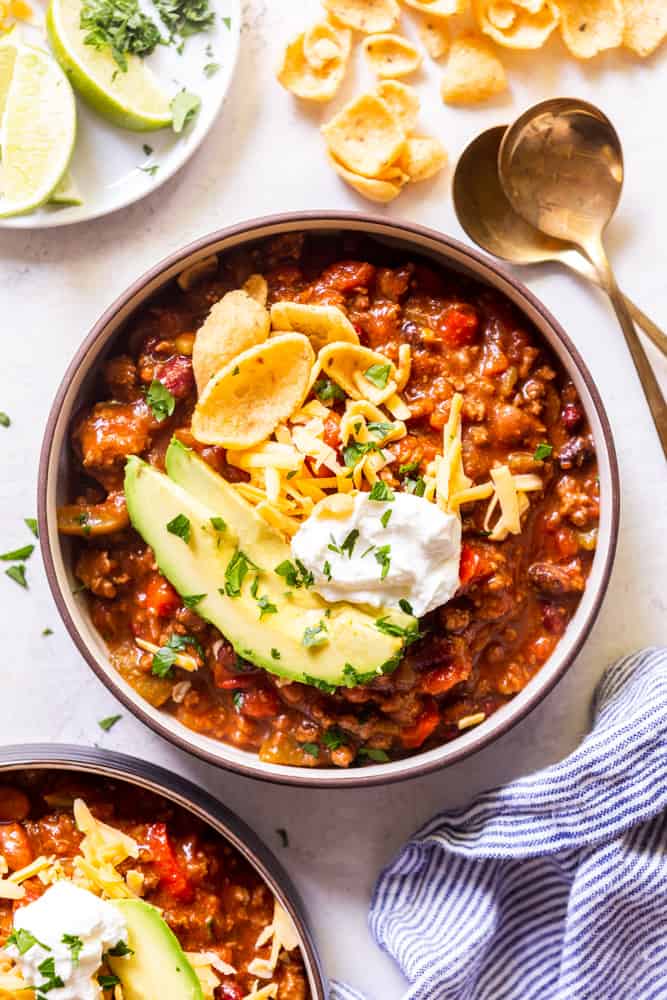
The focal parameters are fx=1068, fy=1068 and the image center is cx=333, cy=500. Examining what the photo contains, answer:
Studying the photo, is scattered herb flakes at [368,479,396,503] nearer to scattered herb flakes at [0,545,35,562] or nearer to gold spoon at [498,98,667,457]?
gold spoon at [498,98,667,457]

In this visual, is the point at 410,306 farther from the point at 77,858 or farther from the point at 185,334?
the point at 77,858

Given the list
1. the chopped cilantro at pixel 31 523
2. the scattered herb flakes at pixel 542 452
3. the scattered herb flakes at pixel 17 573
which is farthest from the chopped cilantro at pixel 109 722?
the scattered herb flakes at pixel 542 452

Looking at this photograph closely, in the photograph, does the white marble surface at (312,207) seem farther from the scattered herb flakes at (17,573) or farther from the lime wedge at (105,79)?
the lime wedge at (105,79)

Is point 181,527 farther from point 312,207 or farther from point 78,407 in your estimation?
point 312,207

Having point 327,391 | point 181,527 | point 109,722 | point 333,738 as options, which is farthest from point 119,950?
point 327,391

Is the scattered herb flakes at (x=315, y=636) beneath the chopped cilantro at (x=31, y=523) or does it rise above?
beneath

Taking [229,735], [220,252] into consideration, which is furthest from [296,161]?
[229,735]
